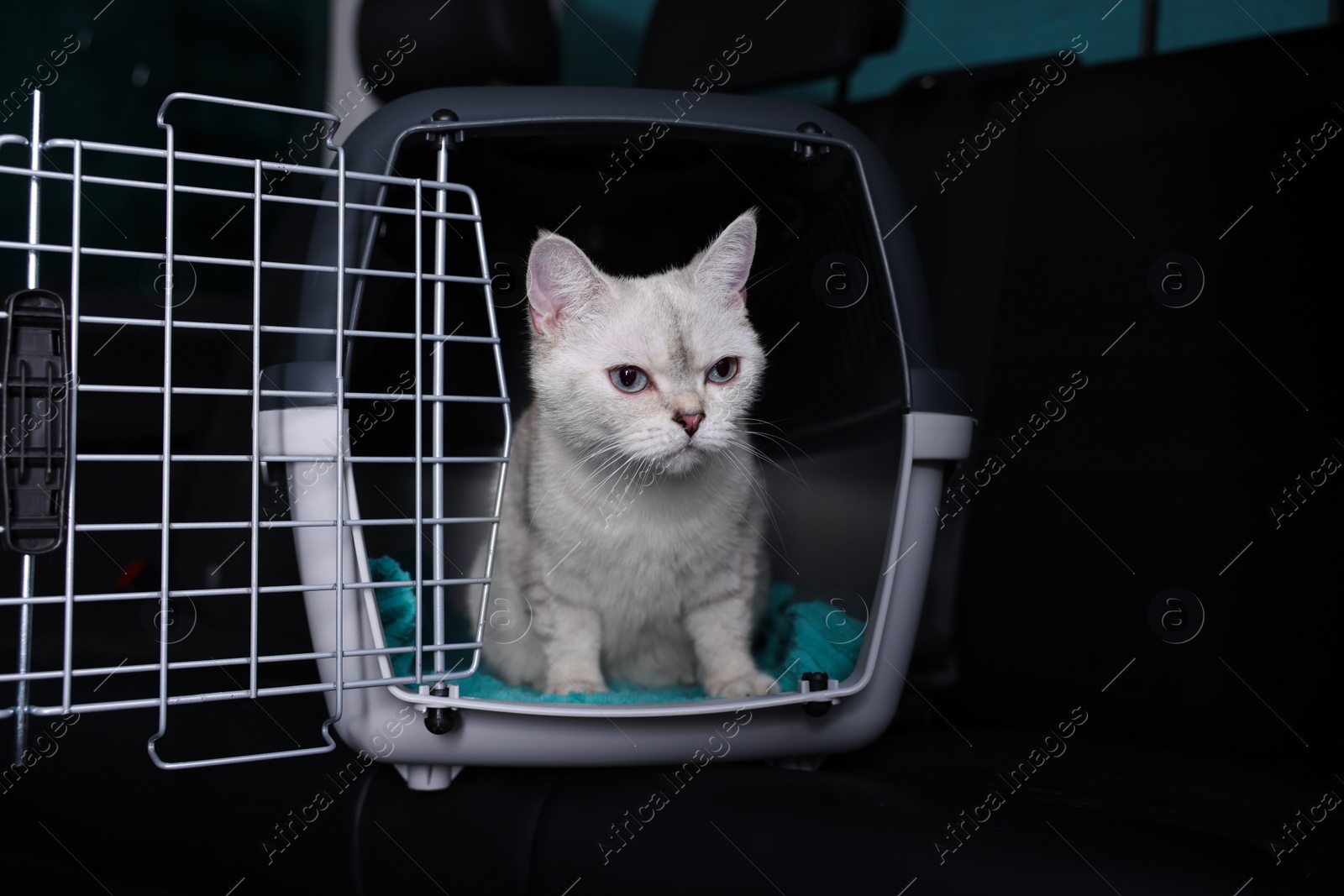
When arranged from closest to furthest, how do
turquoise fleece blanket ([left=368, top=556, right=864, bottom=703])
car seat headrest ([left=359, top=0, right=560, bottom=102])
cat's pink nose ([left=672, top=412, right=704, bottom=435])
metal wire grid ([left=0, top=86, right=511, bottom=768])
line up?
metal wire grid ([left=0, top=86, right=511, bottom=768]) → cat's pink nose ([left=672, top=412, right=704, bottom=435]) → turquoise fleece blanket ([left=368, top=556, right=864, bottom=703]) → car seat headrest ([left=359, top=0, right=560, bottom=102])

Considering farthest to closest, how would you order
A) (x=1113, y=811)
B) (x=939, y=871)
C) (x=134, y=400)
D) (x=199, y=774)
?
(x=134, y=400)
(x=199, y=774)
(x=1113, y=811)
(x=939, y=871)

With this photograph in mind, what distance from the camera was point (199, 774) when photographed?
120 cm

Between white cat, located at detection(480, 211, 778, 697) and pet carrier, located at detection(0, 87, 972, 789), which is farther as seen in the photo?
white cat, located at detection(480, 211, 778, 697)

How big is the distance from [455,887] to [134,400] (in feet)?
4.32

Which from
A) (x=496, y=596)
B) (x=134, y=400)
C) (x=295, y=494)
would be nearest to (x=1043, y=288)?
(x=496, y=596)

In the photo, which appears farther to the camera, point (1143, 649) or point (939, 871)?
point (1143, 649)

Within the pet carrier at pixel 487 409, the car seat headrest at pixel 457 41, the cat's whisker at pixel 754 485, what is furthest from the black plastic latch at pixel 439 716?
the car seat headrest at pixel 457 41

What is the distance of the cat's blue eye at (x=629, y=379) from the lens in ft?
4.13

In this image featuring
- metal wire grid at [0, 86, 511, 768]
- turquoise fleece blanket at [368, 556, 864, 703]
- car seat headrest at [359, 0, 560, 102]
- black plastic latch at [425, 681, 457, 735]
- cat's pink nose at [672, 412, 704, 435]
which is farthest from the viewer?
car seat headrest at [359, 0, 560, 102]

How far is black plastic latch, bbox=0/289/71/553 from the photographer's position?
82 cm

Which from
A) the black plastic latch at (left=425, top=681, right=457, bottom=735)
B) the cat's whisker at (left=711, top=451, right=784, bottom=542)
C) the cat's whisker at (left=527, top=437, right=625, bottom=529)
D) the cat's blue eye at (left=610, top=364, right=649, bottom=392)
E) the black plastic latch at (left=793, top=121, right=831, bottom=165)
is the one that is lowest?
the black plastic latch at (left=425, top=681, right=457, bottom=735)

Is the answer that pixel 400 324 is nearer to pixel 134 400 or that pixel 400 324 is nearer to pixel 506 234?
pixel 506 234

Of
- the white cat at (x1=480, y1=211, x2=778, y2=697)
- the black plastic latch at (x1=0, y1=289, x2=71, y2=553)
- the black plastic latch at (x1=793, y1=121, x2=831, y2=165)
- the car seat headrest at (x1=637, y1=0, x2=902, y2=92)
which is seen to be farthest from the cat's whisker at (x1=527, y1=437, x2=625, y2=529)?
the car seat headrest at (x1=637, y1=0, x2=902, y2=92)

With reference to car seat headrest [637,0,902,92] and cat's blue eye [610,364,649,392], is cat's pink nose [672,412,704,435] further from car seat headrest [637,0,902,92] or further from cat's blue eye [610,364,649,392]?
car seat headrest [637,0,902,92]
